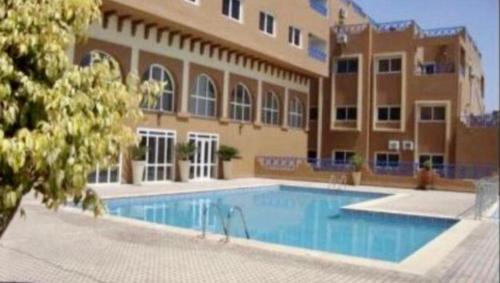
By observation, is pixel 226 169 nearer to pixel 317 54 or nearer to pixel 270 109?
pixel 270 109

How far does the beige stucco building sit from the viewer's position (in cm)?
2161

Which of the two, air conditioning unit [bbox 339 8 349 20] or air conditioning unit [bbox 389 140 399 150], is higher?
air conditioning unit [bbox 339 8 349 20]

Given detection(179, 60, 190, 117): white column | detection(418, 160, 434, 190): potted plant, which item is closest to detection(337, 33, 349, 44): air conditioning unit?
detection(418, 160, 434, 190): potted plant

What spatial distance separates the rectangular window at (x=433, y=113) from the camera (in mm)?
32188

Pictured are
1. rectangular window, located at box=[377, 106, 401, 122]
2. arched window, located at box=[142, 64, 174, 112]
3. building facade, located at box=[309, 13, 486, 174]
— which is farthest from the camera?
rectangular window, located at box=[377, 106, 401, 122]

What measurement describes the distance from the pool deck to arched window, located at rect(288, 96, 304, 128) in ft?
73.2

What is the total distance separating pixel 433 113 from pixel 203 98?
15.1m

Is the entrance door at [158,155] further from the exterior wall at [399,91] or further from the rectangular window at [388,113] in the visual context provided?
the rectangular window at [388,113]

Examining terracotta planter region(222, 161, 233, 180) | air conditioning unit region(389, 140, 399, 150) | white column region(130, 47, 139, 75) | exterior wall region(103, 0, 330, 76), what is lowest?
terracotta planter region(222, 161, 233, 180)

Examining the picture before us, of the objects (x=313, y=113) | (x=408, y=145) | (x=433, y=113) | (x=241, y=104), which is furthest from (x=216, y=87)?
(x=433, y=113)

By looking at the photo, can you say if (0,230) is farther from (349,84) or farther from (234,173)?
(349,84)

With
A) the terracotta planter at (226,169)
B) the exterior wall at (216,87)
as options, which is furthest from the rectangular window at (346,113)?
the terracotta planter at (226,169)

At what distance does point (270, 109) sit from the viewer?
31.1 m

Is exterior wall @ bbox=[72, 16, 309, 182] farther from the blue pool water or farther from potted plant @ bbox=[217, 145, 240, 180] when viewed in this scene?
the blue pool water
